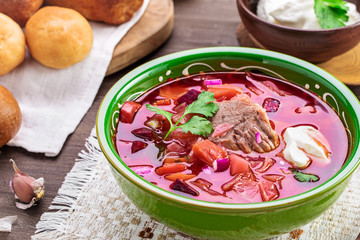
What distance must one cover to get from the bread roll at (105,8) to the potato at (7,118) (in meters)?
0.93

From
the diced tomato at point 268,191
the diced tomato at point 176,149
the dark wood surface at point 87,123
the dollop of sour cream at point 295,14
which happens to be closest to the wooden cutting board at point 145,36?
the dark wood surface at point 87,123

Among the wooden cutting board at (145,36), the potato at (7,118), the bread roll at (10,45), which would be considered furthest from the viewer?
the wooden cutting board at (145,36)

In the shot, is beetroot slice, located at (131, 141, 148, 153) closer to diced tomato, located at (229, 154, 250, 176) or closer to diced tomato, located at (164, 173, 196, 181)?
diced tomato, located at (164, 173, 196, 181)

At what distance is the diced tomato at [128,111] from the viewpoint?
2.27 meters

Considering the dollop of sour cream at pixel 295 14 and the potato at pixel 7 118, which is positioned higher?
the dollop of sour cream at pixel 295 14

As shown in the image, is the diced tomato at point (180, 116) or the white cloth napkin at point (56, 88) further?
the white cloth napkin at point (56, 88)

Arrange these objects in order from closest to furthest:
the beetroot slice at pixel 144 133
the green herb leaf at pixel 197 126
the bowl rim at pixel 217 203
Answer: the bowl rim at pixel 217 203
the green herb leaf at pixel 197 126
the beetroot slice at pixel 144 133

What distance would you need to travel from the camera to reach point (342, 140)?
7.04 feet

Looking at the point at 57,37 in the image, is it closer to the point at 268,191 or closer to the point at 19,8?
the point at 19,8

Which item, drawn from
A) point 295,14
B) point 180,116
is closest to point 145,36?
point 295,14

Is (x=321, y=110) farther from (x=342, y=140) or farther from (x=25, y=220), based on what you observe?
(x=25, y=220)

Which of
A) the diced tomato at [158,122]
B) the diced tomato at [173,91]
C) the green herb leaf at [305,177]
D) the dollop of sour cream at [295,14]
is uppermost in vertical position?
the green herb leaf at [305,177]

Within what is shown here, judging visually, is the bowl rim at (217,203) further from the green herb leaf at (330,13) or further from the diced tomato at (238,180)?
the green herb leaf at (330,13)

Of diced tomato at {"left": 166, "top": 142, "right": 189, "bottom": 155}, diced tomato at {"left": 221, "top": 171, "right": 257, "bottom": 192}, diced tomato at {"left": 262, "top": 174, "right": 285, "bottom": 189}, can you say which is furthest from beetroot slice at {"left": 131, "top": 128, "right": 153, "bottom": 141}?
diced tomato at {"left": 262, "top": 174, "right": 285, "bottom": 189}
